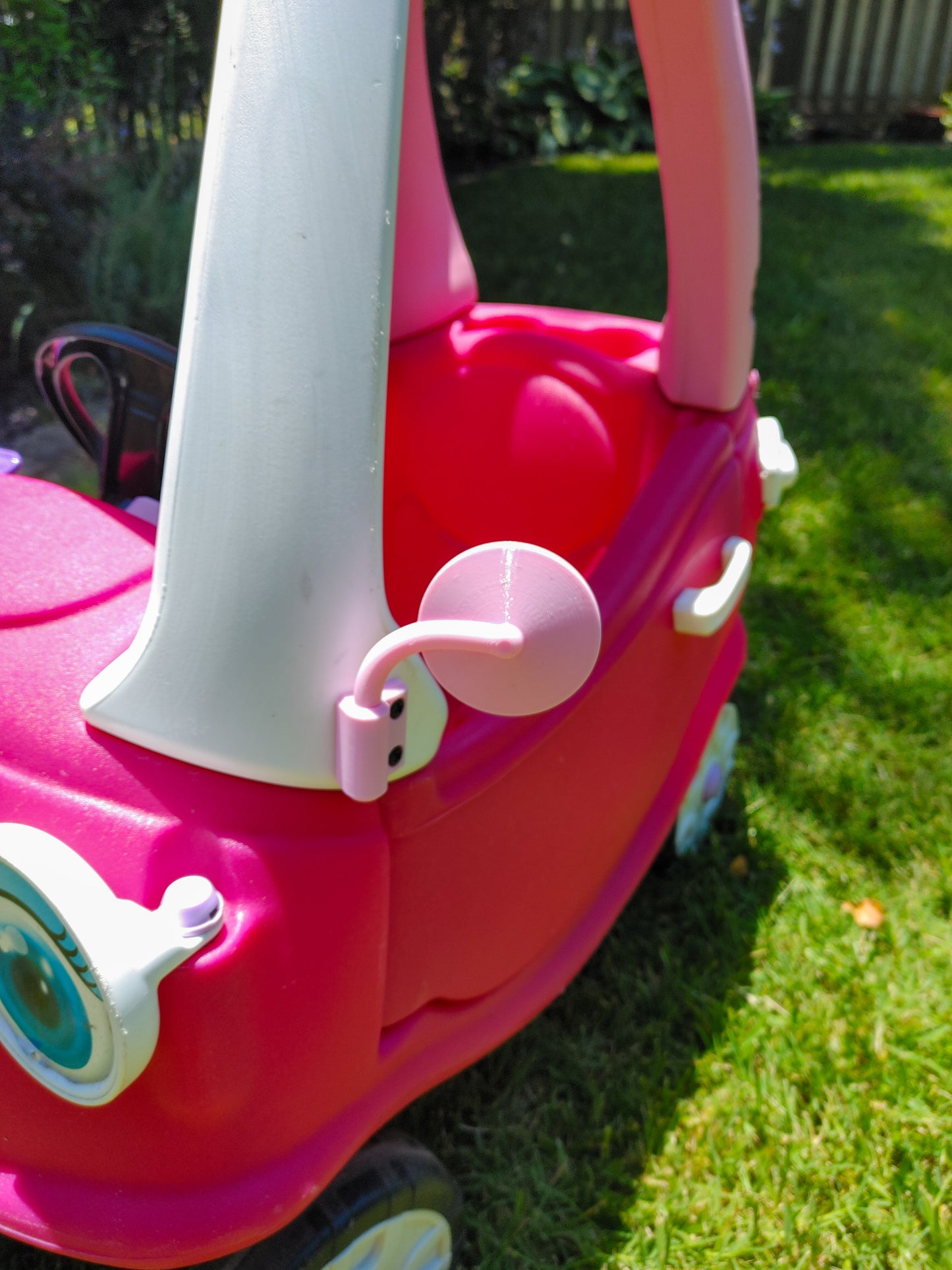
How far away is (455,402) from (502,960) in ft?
2.51

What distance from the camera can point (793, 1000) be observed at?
1.45 meters

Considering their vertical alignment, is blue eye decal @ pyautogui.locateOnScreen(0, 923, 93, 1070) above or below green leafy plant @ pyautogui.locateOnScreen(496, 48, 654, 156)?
below

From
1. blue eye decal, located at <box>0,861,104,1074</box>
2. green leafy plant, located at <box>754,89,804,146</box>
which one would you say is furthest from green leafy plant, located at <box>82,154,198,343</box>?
green leafy plant, located at <box>754,89,804,146</box>

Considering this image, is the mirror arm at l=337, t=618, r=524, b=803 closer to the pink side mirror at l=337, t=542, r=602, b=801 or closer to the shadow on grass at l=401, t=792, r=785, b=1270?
the pink side mirror at l=337, t=542, r=602, b=801

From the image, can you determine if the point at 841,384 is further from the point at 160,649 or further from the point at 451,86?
the point at 451,86

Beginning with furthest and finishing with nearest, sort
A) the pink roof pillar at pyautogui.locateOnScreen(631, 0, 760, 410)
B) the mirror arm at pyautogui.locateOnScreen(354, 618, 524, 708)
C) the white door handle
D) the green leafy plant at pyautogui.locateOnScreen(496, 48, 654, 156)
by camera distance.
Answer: the green leafy plant at pyautogui.locateOnScreen(496, 48, 654, 156)
the white door handle
the pink roof pillar at pyautogui.locateOnScreen(631, 0, 760, 410)
the mirror arm at pyautogui.locateOnScreen(354, 618, 524, 708)

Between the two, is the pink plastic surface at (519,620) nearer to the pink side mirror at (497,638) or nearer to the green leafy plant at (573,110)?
the pink side mirror at (497,638)

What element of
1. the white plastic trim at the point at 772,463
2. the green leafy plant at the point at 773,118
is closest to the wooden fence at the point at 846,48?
the green leafy plant at the point at 773,118

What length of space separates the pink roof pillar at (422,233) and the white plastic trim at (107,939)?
963mm

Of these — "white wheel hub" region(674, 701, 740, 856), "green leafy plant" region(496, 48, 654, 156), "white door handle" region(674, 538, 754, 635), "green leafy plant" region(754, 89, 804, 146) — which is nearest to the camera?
"white door handle" region(674, 538, 754, 635)

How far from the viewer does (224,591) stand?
709mm

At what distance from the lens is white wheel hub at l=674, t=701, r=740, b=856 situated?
1.58 meters

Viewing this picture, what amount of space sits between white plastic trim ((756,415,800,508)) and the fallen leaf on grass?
0.59 m

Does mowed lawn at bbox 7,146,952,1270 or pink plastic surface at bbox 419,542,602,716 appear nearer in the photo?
pink plastic surface at bbox 419,542,602,716
